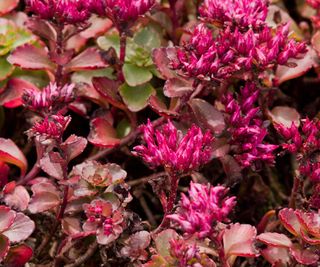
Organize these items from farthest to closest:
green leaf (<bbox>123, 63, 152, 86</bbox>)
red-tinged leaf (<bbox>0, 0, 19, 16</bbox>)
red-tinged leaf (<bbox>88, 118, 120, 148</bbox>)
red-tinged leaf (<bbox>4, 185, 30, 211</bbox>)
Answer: red-tinged leaf (<bbox>0, 0, 19, 16</bbox>), green leaf (<bbox>123, 63, 152, 86</bbox>), red-tinged leaf (<bbox>88, 118, 120, 148</bbox>), red-tinged leaf (<bbox>4, 185, 30, 211</bbox>)

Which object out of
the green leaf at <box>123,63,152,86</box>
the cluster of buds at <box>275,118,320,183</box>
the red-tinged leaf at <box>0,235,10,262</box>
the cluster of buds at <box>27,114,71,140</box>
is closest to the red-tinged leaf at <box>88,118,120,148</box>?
the green leaf at <box>123,63,152,86</box>

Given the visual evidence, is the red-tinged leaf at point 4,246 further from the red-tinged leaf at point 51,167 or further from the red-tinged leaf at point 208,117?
the red-tinged leaf at point 208,117

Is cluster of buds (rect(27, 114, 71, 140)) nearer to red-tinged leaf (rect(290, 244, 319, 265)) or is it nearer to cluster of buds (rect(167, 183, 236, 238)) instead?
cluster of buds (rect(167, 183, 236, 238))

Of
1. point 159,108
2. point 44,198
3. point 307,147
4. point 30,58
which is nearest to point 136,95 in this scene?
point 159,108

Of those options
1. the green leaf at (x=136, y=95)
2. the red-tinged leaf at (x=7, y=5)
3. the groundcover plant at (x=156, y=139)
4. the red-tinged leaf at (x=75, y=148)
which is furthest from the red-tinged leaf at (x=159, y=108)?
the red-tinged leaf at (x=7, y=5)

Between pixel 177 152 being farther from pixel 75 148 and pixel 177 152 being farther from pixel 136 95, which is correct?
pixel 136 95

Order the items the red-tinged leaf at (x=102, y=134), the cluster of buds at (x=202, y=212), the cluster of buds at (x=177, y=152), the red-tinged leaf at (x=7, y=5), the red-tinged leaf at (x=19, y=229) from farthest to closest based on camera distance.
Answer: the red-tinged leaf at (x=7, y=5) < the red-tinged leaf at (x=102, y=134) < the red-tinged leaf at (x=19, y=229) < the cluster of buds at (x=177, y=152) < the cluster of buds at (x=202, y=212)
